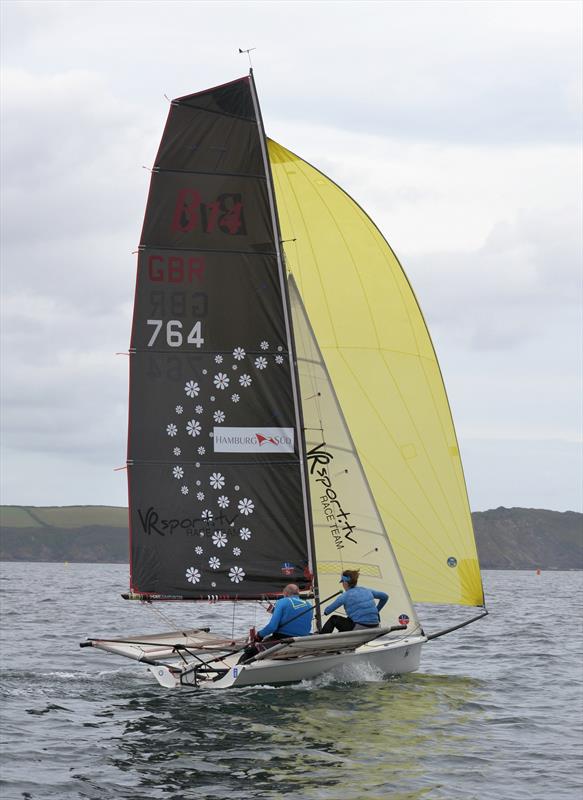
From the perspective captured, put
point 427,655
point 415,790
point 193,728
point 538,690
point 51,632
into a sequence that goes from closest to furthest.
Result: point 415,790 < point 193,728 < point 538,690 < point 427,655 < point 51,632

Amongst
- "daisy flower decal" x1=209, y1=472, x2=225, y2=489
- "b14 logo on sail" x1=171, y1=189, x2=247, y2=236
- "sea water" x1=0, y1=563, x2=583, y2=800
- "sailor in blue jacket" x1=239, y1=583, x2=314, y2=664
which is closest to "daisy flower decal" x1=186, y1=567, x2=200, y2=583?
"daisy flower decal" x1=209, y1=472, x2=225, y2=489

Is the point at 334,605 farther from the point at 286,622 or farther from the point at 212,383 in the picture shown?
the point at 212,383

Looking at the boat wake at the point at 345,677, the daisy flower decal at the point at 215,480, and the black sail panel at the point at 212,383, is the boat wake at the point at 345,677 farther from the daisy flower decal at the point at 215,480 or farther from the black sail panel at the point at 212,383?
the daisy flower decal at the point at 215,480

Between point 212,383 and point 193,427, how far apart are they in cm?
81

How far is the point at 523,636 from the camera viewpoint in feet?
113

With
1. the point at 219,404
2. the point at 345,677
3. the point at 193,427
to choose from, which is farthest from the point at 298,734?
the point at 219,404

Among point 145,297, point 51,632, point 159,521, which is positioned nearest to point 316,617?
point 159,521

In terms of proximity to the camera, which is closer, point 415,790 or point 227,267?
point 415,790

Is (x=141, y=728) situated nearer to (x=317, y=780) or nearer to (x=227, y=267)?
(x=317, y=780)

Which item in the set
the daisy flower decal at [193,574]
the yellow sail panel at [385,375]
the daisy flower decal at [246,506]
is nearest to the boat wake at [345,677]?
the yellow sail panel at [385,375]

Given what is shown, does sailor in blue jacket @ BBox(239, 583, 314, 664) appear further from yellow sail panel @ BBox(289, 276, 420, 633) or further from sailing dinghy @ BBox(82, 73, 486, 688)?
yellow sail panel @ BBox(289, 276, 420, 633)

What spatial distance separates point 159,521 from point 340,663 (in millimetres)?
3822

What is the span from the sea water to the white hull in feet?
0.65

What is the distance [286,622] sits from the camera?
1858cm
